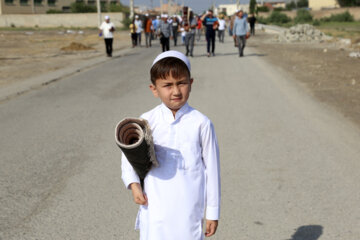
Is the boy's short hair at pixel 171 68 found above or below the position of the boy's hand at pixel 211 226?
above

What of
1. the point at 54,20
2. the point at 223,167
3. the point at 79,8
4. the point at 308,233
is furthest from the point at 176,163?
the point at 79,8

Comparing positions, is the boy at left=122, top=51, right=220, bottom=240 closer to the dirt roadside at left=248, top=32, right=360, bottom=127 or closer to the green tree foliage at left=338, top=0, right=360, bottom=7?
the dirt roadside at left=248, top=32, right=360, bottom=127

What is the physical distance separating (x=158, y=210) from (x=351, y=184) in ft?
9.81

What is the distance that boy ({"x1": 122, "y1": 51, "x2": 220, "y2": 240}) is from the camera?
220 cm

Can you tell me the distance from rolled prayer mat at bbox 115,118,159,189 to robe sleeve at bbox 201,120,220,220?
0.88 ft

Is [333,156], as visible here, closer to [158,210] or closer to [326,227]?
[326,227]

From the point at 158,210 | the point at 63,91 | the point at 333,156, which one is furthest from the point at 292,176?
the point at 63,91

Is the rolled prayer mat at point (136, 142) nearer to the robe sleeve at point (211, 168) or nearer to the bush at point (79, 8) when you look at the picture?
the robe sleeve at point (211, 168)

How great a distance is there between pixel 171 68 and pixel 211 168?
0.54 meters

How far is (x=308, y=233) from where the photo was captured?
358cm

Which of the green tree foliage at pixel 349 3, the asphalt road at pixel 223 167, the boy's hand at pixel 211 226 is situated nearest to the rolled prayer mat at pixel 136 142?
the boy's hand at pixel 211 226

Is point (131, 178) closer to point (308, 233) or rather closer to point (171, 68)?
point (171, 68)

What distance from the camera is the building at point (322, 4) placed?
371 feet

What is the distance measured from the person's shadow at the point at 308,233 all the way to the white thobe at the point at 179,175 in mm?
1527
